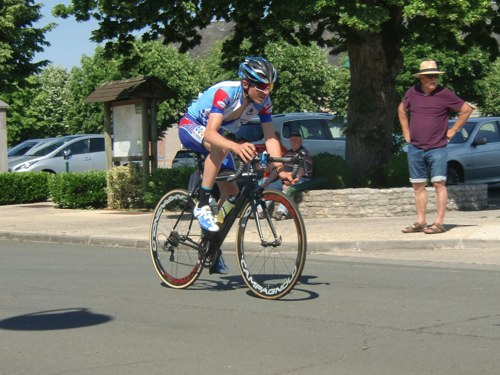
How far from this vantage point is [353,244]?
1180 centimetres

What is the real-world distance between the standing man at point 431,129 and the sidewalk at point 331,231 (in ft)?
1.92

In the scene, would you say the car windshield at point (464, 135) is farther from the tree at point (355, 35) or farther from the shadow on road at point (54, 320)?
the shadow on road at point (54, 320)

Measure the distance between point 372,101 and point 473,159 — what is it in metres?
4.92

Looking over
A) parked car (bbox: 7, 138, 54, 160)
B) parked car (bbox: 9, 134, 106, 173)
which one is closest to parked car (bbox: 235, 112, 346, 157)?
parked car (bbox: 9, 134, 106, 173)

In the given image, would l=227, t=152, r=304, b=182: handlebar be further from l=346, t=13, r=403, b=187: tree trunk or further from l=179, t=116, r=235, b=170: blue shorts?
l=346, t=13, r=403, b=187: tree trunk

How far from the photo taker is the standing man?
11.9m

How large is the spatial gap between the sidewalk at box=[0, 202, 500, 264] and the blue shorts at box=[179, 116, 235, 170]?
3.57 meters

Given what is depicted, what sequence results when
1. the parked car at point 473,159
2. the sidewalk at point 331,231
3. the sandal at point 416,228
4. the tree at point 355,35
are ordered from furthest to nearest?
the parked car at point 473,159, the tree at point 355,35, the sandal at point 416,228, the sidewalk at point 331,231

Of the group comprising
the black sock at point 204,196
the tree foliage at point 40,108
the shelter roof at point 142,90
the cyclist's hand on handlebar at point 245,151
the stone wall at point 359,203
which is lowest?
the stone wall at point 359,203

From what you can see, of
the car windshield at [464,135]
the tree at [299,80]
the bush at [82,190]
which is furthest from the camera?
the tree at [299,80]

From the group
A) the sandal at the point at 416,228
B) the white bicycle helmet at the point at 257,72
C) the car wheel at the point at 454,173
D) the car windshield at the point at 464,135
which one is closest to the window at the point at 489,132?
the car windshield at the point at 464,135

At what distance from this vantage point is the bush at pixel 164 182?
1830 centimetres

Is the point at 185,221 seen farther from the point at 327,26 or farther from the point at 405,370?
the point at 327,26

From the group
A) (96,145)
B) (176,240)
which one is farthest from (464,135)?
(176,240)
